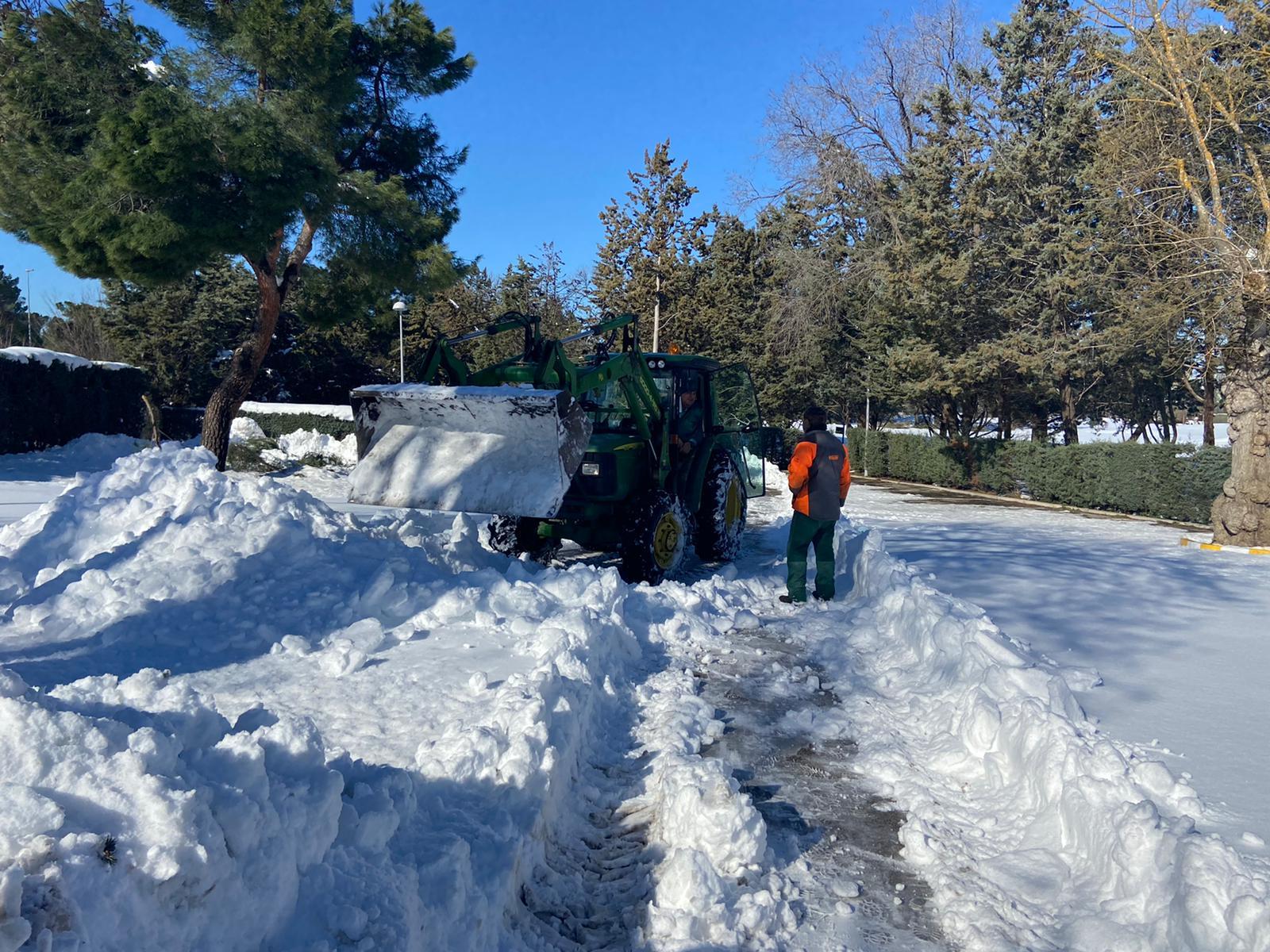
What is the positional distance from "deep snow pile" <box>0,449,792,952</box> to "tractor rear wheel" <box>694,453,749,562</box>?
2293mm

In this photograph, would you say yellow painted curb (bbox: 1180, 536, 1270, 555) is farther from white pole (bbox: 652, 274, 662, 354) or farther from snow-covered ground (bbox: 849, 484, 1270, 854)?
white pole (bbox: 652, 274, 662, 354)

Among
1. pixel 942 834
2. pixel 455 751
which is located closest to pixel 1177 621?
pixel 942 834

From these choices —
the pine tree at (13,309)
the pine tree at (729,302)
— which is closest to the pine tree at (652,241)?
the pine tree at (729,302)

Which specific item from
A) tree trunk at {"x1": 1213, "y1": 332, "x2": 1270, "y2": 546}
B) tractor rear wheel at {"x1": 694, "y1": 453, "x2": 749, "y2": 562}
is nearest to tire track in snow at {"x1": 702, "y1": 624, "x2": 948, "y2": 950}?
tractor rear wheel at {"x1": 694, "y1": 453, "x2": 749, "y2": 562}

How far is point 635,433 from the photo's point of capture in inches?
361

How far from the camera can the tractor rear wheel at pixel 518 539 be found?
937cm

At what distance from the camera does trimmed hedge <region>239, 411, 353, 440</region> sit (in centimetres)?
3000

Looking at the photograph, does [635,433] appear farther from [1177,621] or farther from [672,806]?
[672,806]

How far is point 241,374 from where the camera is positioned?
16.9 metres

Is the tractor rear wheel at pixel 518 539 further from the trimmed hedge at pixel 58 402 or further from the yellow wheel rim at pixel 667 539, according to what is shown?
the trimmed hedge at pixel 58 402

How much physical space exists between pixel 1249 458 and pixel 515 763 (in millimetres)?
13878

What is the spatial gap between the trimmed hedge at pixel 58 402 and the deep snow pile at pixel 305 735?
14.1m

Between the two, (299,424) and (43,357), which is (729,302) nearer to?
(299,424)

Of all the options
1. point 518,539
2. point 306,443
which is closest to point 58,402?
point 306,443
